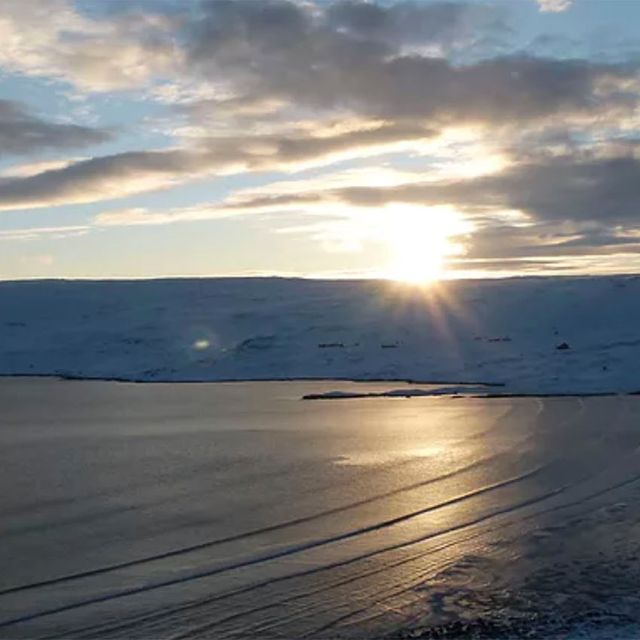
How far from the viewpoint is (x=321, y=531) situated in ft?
32.6

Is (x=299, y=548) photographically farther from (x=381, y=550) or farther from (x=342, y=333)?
(x=342, y=333)

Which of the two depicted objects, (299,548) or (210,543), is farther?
(210,543)

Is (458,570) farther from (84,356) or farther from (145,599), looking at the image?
(84,356)

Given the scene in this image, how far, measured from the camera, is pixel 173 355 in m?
42.1

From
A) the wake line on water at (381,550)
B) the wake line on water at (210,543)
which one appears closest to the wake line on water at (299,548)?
the wake line on water at (381,550)

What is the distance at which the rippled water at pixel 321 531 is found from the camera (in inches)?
277

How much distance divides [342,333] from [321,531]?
115ft

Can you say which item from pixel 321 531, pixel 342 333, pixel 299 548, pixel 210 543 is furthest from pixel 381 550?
pixel 342 333

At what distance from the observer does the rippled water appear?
7.04m

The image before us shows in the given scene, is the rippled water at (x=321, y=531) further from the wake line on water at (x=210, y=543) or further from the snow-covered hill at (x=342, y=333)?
the snow-covered hill at (x=342, y=333)

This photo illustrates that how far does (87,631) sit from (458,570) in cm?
306

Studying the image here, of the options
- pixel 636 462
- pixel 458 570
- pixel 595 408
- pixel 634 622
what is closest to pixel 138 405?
pixel 595 408

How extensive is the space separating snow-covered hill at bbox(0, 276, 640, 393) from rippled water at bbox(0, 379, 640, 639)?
14.6 m

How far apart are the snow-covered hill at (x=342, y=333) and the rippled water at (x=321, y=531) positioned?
14.6m
